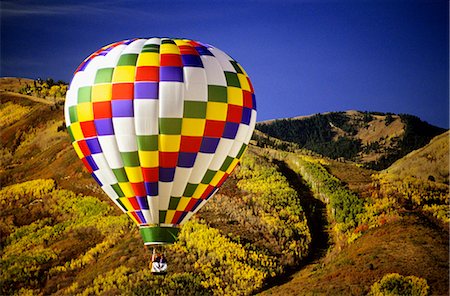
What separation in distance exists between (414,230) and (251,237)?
9.93 metres

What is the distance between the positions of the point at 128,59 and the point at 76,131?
140 inches

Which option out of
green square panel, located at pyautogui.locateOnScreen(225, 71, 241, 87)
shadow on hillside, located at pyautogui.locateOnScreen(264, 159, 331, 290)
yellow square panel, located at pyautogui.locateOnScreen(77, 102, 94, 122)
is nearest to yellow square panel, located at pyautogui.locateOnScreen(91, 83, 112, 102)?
yellow square panel, located at pyautogui.locateOnScreen(77, 102, 94, 122)

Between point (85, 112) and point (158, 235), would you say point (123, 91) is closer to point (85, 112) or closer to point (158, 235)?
point (85, 112)

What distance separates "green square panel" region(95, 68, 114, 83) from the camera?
28.0m

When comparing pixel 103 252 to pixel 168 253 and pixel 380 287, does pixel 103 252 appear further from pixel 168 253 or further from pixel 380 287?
pixel 380 287

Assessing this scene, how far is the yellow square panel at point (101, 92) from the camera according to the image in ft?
91.0

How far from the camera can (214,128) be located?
28375 millimetres

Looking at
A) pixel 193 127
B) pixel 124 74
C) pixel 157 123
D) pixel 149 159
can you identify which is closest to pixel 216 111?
pixel 193 127

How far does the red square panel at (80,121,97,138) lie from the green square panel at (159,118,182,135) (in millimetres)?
2725

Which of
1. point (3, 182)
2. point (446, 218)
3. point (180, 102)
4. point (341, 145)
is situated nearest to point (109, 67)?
point (180, 102)

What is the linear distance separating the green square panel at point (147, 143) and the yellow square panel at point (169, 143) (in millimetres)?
180

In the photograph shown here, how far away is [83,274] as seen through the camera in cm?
4622

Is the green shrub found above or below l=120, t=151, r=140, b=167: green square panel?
below

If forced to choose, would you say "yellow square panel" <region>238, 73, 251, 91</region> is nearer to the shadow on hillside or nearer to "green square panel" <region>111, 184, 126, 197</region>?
"green square panel" <region>111, 184, 126, 197</region>
